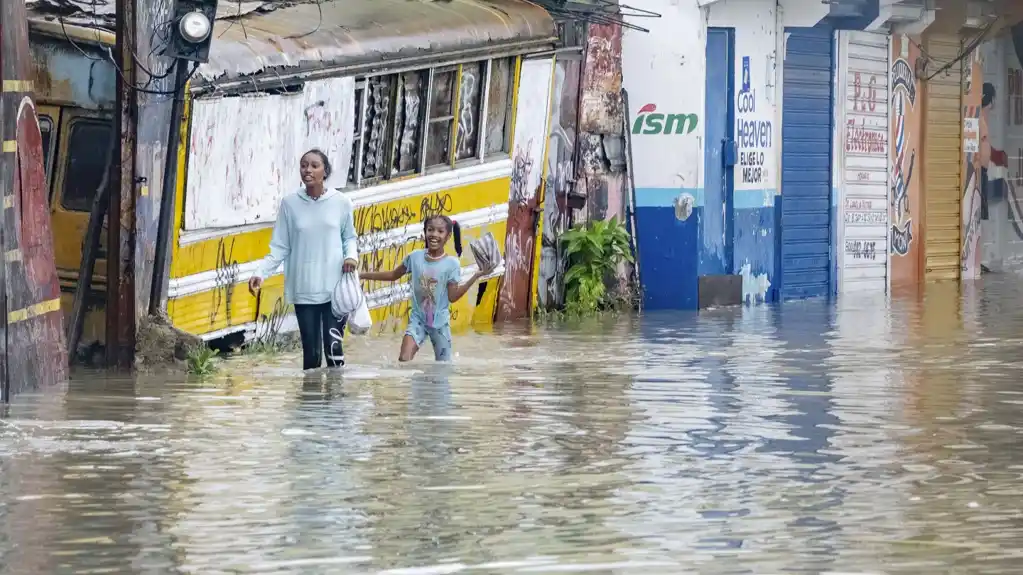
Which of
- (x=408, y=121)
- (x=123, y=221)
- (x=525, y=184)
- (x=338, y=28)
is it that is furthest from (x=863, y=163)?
(x=123, y=221)

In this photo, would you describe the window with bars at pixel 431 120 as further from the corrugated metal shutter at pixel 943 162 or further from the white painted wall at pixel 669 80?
the corrugated metal shutter at pixel 943 162

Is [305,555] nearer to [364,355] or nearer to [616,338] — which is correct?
[364,355]

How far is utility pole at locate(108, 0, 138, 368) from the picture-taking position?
13.8 meters

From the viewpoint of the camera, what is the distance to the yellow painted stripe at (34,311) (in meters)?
12.5

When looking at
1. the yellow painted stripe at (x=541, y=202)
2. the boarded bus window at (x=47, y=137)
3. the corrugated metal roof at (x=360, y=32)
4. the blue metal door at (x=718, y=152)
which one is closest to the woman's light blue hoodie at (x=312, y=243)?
the corrugated metal roof at (x=360, y=32)

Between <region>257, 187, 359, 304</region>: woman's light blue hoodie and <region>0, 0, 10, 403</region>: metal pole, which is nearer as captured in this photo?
<region>0, 0, 10, 403</region>: metal pole

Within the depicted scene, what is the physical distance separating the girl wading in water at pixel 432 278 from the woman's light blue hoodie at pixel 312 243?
389mm

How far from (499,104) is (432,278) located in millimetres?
5828

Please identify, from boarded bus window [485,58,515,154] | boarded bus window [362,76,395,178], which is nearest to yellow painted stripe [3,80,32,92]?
boarded bus window [362,76,395,178]

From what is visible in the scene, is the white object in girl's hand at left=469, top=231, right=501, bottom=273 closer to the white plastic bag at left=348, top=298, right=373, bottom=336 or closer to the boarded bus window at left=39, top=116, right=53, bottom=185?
the white plastic bag at left=348, top=298, right=373, bottom=336

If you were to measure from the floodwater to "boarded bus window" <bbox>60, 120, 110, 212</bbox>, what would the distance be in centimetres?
140

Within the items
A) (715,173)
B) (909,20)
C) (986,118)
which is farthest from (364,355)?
(986,118)

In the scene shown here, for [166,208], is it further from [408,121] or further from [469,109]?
[469,109]

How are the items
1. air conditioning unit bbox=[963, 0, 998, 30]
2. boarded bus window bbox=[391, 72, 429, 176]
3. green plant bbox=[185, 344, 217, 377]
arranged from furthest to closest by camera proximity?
air conditioning unit bbox=[963, 0, 998, 30] → boarded bus window bbox=[391, 72, 429, 176] → green plant bbox=[185, 344, 217, 377]
